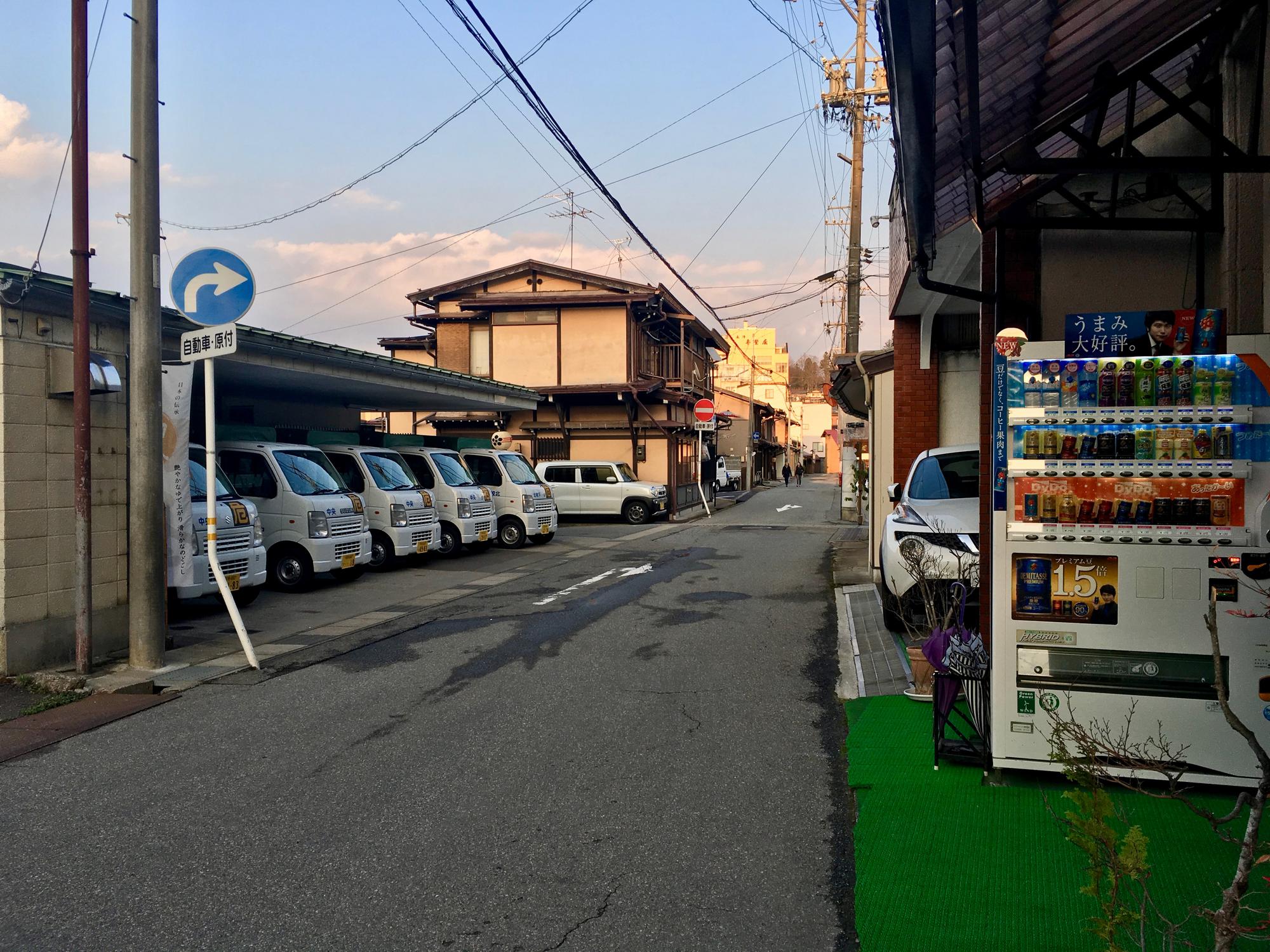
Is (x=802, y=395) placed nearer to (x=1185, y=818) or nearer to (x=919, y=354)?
(x=919, y=354)

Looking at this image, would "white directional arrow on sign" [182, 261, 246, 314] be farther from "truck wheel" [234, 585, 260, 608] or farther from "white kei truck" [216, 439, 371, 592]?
"white kei truck" [216, 439, 371, 592]

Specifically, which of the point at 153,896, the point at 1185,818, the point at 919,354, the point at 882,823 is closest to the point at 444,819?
the point at 153,896

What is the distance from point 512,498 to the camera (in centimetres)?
1928

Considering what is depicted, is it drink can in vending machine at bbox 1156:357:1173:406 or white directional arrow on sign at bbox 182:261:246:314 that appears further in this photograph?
white directional arrow on sign at bbox 182:261:246:314

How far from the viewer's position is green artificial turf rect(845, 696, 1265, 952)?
353 cm

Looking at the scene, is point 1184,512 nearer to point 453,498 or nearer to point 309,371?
point 309,371

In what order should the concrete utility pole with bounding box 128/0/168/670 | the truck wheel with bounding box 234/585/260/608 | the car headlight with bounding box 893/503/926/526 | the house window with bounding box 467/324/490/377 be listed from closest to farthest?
the concrete utility pole with bounding box 128/0/168/670, the car headlight with bounding box 893/503/926/526, the truck wheel with bounding box 234/585/260/608, the house window with bounding box 467/324/490/377

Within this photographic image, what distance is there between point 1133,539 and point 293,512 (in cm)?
1078

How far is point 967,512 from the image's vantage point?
8.73 meters

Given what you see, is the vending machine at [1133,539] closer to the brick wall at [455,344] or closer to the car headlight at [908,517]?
the car headlight at [908,517]

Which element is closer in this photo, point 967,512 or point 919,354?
point 967,512

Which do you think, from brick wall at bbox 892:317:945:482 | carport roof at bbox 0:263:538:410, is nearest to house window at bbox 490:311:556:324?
carport roof at bbox 0:263:538:410

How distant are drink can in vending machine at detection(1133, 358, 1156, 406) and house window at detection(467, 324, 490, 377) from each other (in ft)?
92.2

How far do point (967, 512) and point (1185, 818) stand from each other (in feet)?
14.8
